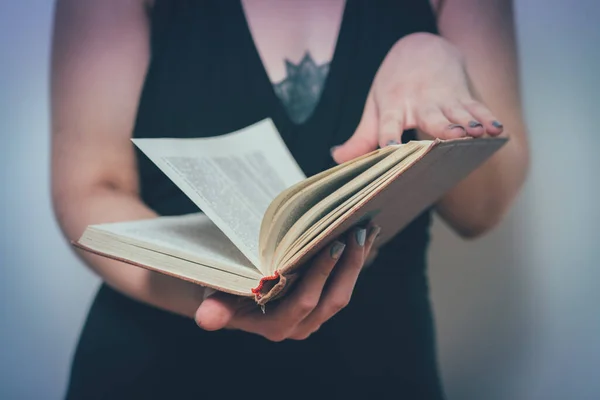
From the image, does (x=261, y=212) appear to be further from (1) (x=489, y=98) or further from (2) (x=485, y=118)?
(1) (x=489, y=98)

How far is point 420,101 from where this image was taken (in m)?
0.55

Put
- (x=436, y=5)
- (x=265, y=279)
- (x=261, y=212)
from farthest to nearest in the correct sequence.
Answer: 1. (x=436, y=5)
2. (x=261, y=212)
3. (x=265, y=279)

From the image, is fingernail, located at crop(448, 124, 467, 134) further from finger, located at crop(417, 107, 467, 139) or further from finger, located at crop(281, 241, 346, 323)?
finger, located at crop(281, 241, 346, 323)

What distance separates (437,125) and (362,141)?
0.10 meters

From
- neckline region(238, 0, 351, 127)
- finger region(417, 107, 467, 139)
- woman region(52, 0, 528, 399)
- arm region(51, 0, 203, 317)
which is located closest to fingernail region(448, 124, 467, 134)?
finger region(417, 107, 467, 139)

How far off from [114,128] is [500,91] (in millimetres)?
529

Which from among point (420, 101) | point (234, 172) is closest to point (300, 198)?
point (234, 172)

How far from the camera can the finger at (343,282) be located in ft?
1.27

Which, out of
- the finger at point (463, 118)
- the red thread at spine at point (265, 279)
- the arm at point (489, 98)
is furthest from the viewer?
the arm at point (489, 98)

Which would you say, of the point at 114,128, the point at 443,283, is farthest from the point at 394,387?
the point at 114,128

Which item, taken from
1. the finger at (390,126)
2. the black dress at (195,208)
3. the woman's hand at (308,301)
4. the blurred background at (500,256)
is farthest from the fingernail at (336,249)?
the blurred background at (500,256)

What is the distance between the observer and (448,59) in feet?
2.05

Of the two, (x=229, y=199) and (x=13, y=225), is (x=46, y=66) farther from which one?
(x=229, y=199)

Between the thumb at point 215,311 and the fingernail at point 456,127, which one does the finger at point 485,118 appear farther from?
the thumb at point 215,311
